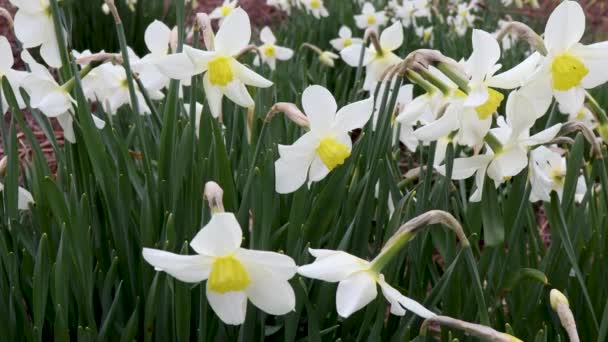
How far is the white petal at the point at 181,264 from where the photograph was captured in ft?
3.11

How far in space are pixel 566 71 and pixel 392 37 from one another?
747mm

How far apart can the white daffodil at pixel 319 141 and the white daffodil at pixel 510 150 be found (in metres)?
0.20

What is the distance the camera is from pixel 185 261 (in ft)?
3.20

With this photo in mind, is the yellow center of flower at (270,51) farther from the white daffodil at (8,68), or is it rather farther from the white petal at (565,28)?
the white petal at (565,28)

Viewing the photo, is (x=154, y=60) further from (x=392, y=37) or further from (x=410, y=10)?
(x=410, y=10)

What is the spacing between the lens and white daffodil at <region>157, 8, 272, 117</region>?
1310 mm

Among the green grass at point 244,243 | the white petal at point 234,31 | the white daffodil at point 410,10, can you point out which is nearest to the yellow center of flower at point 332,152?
the green grass at point 244,243

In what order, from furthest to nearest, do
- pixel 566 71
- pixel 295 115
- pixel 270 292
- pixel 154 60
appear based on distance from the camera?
pixel 154 60, pixel 295 115, pixel 566 71, pixel 270 292

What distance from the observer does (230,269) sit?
1003mm

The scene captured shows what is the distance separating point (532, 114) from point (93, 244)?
2.92 ft

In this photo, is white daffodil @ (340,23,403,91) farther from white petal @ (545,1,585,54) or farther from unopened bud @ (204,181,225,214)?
unopened bud @ (204,181,225,214)

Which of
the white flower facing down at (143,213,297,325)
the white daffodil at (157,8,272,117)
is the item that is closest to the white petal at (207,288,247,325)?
the white flower facing down at (143,213,297,325)

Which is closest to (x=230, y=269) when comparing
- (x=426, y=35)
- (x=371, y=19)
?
(x=371, y=19)

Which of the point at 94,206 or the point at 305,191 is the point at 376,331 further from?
the point at 94,206
